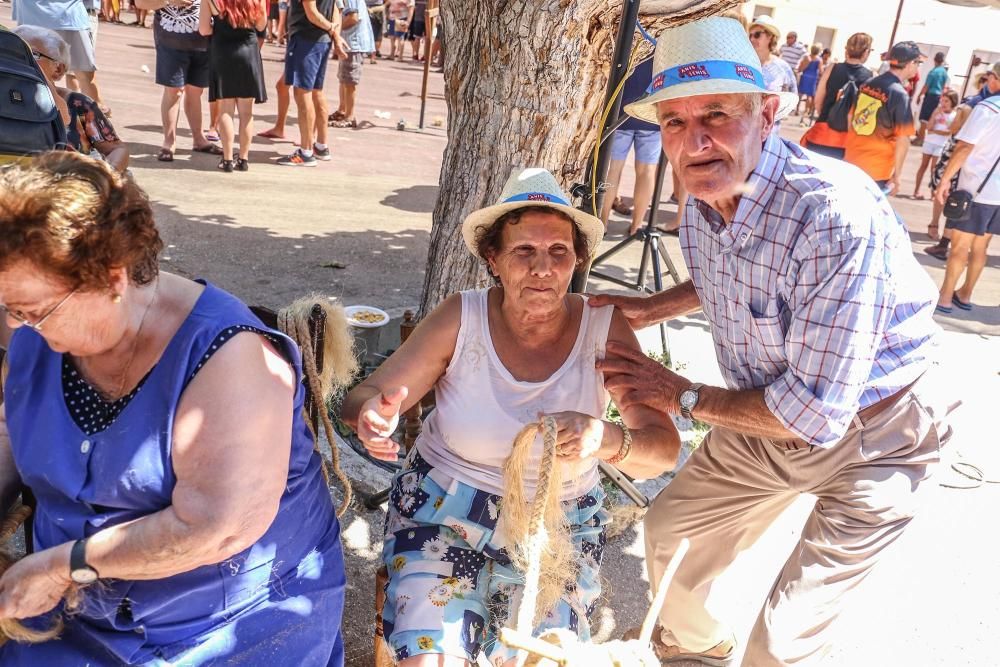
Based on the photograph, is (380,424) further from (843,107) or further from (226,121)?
(843,107)

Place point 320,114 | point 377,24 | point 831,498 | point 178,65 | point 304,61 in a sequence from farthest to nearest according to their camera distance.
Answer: point 377,24 → point 320,114 → point 304,61 → point 178,65 → point 831,498

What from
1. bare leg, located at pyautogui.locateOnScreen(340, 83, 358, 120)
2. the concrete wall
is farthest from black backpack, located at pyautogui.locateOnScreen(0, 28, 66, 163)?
the concrete wall

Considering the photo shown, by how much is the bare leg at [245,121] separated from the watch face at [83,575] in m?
6.81

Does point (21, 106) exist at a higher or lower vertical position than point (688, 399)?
higher

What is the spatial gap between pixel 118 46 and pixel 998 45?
100ft

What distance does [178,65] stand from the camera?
7926mm

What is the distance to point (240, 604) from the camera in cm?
189

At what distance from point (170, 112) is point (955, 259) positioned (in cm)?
754

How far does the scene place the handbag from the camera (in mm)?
6945

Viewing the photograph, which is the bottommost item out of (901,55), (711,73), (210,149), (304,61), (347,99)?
(210,149)

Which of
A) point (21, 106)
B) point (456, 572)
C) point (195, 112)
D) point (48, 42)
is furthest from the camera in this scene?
point (195, 112)

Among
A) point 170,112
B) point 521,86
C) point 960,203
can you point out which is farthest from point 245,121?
point 960,203

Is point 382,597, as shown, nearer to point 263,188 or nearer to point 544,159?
point 544,159

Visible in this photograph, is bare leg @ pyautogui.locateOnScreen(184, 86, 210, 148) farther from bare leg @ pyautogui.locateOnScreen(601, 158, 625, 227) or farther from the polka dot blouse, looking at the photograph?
the polka dot blouse
